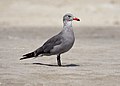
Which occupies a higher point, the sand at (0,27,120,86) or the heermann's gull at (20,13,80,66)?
the heermann's gull at (20,13,80,66)

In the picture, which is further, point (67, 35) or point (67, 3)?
point (67, 3)

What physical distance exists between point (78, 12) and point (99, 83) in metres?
33.7

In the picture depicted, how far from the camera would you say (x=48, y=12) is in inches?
1737

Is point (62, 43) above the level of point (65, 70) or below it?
above

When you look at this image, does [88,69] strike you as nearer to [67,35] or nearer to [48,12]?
[67,35]

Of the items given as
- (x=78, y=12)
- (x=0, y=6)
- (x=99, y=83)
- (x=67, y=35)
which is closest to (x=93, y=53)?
(x=67, y=35)

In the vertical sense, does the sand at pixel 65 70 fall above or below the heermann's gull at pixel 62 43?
below

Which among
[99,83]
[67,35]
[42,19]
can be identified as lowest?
[99,83]

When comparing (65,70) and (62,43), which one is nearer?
(65,70)

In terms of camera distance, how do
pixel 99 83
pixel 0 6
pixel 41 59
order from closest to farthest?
pixel 99 83, pixel 41 59, pixel 0 6

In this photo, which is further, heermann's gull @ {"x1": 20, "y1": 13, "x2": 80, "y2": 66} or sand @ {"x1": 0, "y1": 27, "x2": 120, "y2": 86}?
heermann's gull @ {"x1": 20, "y1": 13, "x2": 80, "y2": 66}

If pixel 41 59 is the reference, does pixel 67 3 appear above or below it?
above

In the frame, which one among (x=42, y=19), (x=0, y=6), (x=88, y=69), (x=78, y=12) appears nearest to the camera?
(x=88, y=69)

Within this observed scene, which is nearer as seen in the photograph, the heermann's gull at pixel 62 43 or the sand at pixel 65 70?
the sand at pixel 65 70
